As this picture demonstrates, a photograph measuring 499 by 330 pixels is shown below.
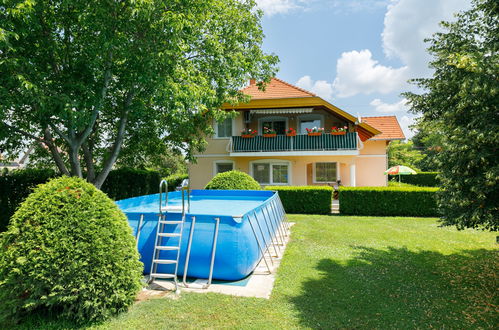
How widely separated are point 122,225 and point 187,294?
174cm

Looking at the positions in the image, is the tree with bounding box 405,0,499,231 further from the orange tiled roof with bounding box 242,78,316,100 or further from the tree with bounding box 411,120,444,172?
the orange tiled roof with bounding box 242,78,316,100

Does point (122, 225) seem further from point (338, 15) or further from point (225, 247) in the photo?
point (338, 15)

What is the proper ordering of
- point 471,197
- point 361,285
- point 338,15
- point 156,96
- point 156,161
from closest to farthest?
point 471,197, point 361,285, point 156,96, point 338,15, point 156,161

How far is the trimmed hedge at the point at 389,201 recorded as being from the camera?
1374 cm

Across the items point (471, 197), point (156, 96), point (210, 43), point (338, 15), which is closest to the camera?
point (471, 197)

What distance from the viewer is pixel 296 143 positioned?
63.2 feet

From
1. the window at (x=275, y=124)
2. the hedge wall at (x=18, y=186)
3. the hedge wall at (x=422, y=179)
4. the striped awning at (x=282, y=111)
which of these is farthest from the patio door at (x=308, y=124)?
the hedge wall at (x=422, y=179)

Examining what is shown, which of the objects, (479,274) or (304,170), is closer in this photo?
(479,274)

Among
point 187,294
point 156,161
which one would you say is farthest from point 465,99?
point 156,161

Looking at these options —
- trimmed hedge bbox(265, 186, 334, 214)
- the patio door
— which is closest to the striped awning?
the patio door

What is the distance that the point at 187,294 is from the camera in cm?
509

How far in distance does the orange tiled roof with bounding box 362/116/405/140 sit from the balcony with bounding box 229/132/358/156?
3.33 m

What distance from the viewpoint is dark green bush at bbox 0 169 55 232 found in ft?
32.9

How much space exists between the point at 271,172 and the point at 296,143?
2.87 meters
